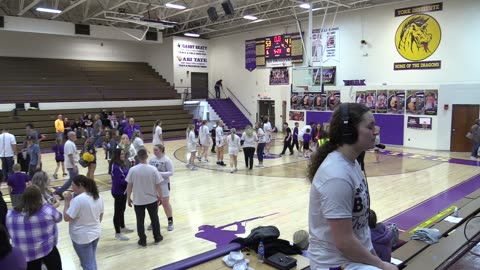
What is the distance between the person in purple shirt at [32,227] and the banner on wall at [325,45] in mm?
18915

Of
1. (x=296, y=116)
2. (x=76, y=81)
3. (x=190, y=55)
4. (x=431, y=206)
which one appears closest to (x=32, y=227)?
(x=431, y=206)

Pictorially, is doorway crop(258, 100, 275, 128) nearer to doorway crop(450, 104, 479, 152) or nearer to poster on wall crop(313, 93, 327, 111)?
poster on wall crop(313, 93, 327, 111)

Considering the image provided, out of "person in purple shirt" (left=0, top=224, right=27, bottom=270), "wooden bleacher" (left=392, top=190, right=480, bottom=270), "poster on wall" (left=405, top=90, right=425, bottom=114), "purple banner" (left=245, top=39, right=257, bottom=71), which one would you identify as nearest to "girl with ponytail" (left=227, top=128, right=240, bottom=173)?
"wooden bleacher" (left=392, top=190, right=480, bottom=270)

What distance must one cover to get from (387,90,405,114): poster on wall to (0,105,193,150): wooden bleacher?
11.8 metres

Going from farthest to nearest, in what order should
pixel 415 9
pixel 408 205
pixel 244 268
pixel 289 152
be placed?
pixel 415 9 < pixel 289 152 < pixel 408 205 < pixel 244 268

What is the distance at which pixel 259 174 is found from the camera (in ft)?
38.7

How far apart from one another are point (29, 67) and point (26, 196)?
75.3ft

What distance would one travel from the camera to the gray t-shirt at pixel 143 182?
19.6 feet

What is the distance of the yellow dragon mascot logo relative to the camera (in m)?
17.3

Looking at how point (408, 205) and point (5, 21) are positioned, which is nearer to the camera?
point (408, 205)

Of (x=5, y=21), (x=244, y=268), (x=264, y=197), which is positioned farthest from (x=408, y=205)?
(x=5, y=21)

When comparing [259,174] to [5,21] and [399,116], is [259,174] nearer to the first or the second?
[399,116]

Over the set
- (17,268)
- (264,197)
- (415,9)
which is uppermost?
(415,9)

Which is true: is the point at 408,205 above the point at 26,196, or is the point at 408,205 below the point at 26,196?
below
